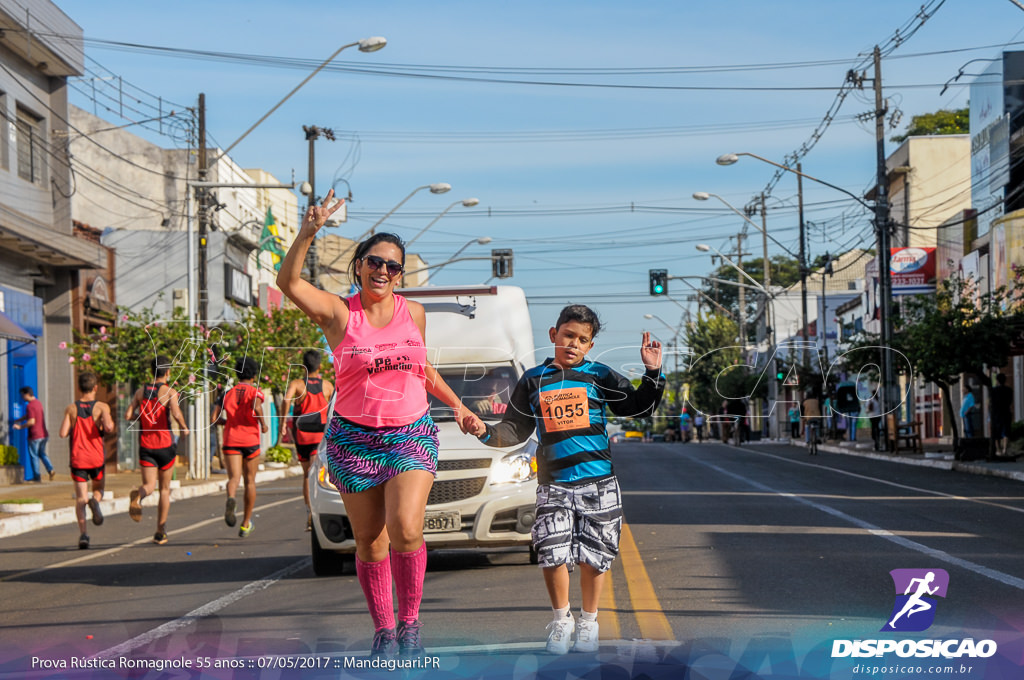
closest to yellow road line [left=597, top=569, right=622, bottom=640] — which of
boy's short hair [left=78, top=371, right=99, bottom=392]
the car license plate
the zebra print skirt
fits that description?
the car license plate

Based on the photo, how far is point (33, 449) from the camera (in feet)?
92.3

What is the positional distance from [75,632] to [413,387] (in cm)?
333

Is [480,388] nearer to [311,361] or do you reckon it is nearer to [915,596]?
[311,361]

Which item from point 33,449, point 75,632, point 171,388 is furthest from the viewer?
point 33,449

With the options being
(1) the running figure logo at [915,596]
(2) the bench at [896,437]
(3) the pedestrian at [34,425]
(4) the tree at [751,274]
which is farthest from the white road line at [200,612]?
(4) the tree at [751,274]

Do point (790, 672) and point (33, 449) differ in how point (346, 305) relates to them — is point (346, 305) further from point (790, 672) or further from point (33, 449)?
point (33, 449)

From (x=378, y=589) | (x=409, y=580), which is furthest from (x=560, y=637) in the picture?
(x=378, y=589)

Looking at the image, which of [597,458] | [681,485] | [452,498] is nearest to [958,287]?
[681,485]

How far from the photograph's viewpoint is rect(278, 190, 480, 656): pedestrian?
6.21 meters

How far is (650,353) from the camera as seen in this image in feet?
22.1

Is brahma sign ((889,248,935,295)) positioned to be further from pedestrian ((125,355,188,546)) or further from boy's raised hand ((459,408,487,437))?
boy's raised hand ((459,408,487,437))

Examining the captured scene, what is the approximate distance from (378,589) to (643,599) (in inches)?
121

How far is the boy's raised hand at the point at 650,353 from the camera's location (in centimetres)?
667

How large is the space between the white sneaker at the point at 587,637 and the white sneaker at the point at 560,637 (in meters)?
0.05
